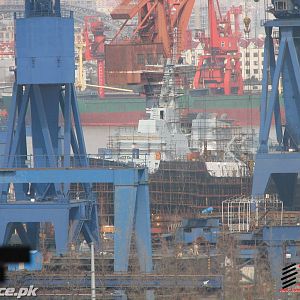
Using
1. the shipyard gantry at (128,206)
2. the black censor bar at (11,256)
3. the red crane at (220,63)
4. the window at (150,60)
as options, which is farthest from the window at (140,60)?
the red crane at (220,63)

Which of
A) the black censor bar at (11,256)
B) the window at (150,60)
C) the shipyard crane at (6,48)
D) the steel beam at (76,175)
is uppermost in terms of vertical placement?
the shipyard crane at (6,48)

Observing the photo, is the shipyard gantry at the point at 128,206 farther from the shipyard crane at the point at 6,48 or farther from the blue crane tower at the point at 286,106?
the shipyard crane at the point at 6,48

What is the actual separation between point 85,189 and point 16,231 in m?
1.52

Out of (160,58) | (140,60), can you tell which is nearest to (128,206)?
(160,58)

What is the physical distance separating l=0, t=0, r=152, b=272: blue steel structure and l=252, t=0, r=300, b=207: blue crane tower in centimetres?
493

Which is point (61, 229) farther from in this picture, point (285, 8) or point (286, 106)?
point (286, 106)

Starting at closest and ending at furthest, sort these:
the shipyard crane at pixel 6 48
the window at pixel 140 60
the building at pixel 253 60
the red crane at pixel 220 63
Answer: the window at pixel 140 60
the red crane at pixel 220 63
the building at pixel 253 60
the shipyard crane at pixel 6 48

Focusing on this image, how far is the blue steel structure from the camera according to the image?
2983cm

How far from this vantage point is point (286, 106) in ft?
122

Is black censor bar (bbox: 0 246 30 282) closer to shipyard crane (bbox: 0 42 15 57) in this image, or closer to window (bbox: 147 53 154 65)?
window (bbox: 147 53 154 65)

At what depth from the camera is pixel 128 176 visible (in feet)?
97.6

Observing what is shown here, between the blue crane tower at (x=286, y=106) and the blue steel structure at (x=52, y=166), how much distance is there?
4930 millimetres

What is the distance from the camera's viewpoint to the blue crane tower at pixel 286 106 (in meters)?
35.6

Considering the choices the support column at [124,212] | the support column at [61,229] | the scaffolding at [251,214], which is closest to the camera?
the support column at [124,212]
